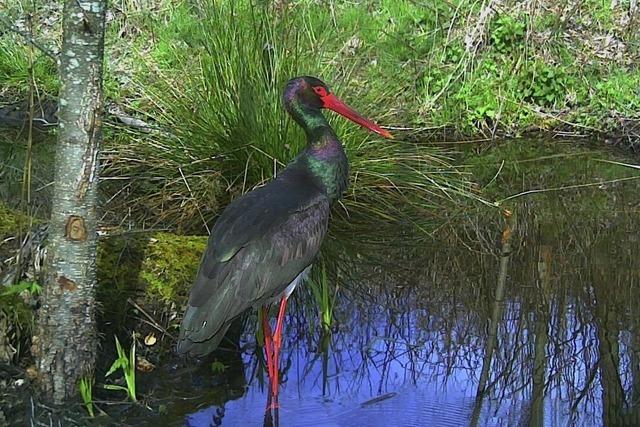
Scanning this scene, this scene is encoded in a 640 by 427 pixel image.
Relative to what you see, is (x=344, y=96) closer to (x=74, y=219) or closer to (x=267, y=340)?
(x=267, y=340)

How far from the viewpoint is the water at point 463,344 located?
12.0ft

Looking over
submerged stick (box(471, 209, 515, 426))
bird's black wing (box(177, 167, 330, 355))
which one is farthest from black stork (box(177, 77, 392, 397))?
submerged stick (box(471, 209, 515, 426))

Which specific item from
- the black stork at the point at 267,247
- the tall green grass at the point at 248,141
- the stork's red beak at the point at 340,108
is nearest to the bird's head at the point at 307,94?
the stork's red beak at the point at 340,108

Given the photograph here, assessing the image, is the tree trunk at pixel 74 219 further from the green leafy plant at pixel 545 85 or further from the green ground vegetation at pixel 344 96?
the green leafy plant at pixel 545 85

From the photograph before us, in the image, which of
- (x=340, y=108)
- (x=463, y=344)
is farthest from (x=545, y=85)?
(x=463, y=344)

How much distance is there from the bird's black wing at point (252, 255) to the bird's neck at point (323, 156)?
0.19 m

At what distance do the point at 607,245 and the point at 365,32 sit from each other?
3.78 meters

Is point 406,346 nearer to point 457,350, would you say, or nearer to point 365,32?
point 457,350

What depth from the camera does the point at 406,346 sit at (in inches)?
169

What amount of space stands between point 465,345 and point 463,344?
0.01 metres

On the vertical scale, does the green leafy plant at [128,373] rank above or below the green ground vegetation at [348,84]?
below

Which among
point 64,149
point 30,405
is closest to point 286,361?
point 30,405

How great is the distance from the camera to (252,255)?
3768mm

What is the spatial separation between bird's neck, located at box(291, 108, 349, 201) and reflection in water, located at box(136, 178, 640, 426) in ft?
2.19
